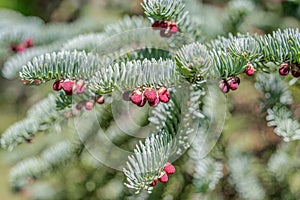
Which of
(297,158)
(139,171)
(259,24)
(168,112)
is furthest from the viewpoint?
(259,24)

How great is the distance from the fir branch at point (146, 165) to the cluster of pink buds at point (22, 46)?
0.35 m

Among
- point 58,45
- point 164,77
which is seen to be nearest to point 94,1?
point 58,45

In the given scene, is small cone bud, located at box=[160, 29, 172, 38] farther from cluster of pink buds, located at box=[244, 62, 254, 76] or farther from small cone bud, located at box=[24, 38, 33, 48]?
small cone bud, located at box=[24, 38, 33, 48]

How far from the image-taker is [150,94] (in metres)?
0.37

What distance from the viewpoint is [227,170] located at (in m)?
0.60

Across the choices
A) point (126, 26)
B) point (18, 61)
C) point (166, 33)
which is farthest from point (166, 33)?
point (18, 61)

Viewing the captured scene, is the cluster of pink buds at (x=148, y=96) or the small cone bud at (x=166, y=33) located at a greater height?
the small cone bud at (x=166, y=33)

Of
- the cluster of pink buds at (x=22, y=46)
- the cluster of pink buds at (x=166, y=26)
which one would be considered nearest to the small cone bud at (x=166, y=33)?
the cluster of pink buds at (x=166, y=26)

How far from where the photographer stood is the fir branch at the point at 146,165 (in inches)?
14.2

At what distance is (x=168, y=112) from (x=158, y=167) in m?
0.11

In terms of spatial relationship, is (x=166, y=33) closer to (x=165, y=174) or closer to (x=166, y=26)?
(x=166, y=26)

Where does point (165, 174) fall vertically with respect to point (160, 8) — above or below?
below

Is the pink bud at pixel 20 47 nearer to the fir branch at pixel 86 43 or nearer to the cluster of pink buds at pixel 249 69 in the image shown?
the fir branch at pixel 86 43

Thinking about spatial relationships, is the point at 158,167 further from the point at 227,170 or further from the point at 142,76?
the point at 227,170
